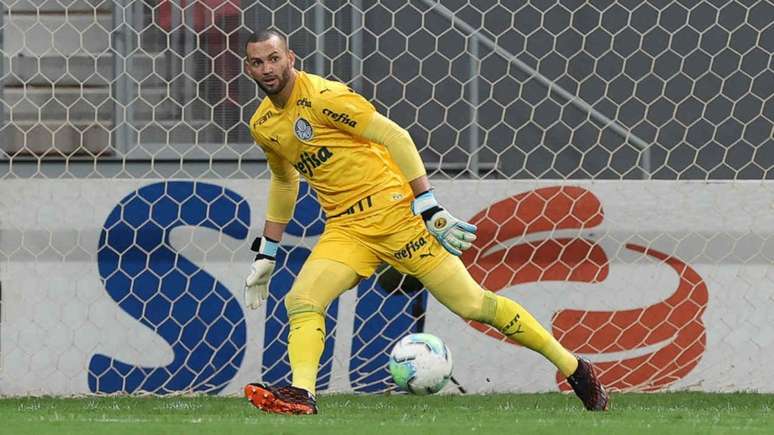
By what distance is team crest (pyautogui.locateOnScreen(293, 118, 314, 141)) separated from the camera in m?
6.32

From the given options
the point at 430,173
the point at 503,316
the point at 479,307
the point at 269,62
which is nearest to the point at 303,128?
the point at 269,62

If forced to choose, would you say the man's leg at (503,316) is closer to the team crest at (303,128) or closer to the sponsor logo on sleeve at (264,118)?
the team crest at (303,128)

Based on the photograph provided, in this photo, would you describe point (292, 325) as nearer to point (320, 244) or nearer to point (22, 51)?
point (320, 244)

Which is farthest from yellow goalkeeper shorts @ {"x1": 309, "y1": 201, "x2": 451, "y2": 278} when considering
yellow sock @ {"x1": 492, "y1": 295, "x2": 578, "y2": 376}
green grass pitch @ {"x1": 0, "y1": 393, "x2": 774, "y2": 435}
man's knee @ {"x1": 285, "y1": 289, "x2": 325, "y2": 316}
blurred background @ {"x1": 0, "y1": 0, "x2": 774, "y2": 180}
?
blurred background @ {"x1": 0, "y1": 0, "x2": 774, "y2": 180}

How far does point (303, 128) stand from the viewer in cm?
632

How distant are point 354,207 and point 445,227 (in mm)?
504

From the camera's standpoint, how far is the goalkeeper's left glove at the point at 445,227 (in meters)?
6.11

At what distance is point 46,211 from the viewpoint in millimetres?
8031

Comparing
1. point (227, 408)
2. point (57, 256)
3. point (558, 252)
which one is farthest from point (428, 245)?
point (57, 256)

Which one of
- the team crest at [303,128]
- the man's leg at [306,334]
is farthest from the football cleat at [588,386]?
the team crest at [303,128]

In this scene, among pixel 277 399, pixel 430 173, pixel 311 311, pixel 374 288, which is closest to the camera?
pixel 277 399

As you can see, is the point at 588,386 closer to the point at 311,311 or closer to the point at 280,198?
the point at 311,311

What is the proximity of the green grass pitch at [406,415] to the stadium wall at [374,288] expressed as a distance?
213mm

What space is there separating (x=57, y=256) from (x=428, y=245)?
8.15 ft
